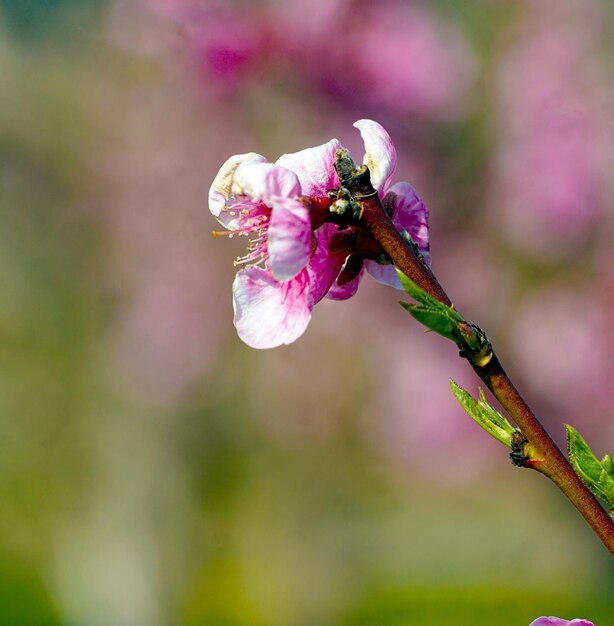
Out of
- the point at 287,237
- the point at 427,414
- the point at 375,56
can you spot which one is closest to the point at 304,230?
the point at 287,237

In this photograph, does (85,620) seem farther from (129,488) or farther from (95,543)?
(129,488)

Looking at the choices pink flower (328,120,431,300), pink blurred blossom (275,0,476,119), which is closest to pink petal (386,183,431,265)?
pink flower (328,120,431,300)

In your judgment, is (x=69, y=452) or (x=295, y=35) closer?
(x=295, y=35)

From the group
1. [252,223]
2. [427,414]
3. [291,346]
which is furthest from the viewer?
[291,346]

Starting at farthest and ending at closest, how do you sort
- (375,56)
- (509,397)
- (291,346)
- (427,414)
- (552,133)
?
(291,346)
(427,414)
(552,133)
(375,56)
(509,397)

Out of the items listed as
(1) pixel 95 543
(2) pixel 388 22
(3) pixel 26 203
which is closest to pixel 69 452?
(1) pixel 95 543

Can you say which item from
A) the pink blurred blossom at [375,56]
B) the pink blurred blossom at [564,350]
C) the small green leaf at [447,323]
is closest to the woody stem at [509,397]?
the small green leaf at [447,323]

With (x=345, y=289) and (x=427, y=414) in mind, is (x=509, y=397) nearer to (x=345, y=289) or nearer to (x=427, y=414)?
(x=345, y=289)
